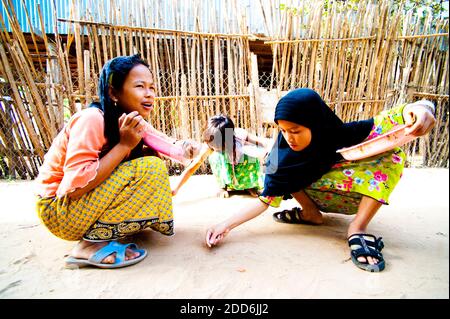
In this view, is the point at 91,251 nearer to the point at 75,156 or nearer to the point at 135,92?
the point at 75,156

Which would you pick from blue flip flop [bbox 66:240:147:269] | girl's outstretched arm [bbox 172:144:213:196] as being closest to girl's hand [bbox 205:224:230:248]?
blue flip flop [bbox 66:240:147:269]

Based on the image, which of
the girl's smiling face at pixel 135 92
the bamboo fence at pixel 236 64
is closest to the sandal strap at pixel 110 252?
the girl's smiling face at pixel 135 92

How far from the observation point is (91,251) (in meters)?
1.42

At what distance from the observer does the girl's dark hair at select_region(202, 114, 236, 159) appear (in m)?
2.70

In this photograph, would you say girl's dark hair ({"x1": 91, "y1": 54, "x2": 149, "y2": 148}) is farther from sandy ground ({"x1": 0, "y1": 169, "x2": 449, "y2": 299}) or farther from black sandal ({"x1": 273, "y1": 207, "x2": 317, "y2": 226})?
black sandal ({"x1": 273, "y1": 207, "x2": 317, "y2": 226})

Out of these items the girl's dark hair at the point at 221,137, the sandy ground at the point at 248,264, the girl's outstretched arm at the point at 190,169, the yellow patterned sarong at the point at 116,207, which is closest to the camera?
the sandy ground at the point at 248,264

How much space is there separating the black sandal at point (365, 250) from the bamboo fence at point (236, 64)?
3074 millimetres

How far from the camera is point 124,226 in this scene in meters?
1.46

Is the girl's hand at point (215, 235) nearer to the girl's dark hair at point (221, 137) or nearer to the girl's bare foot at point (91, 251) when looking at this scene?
the girl's bare foot at point (91, 251)

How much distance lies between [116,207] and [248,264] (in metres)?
0.70

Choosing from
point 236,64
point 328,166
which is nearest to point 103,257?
point 328,166

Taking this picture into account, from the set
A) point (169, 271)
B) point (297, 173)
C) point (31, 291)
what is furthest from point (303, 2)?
point (31, 291)

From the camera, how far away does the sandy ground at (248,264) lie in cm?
118
